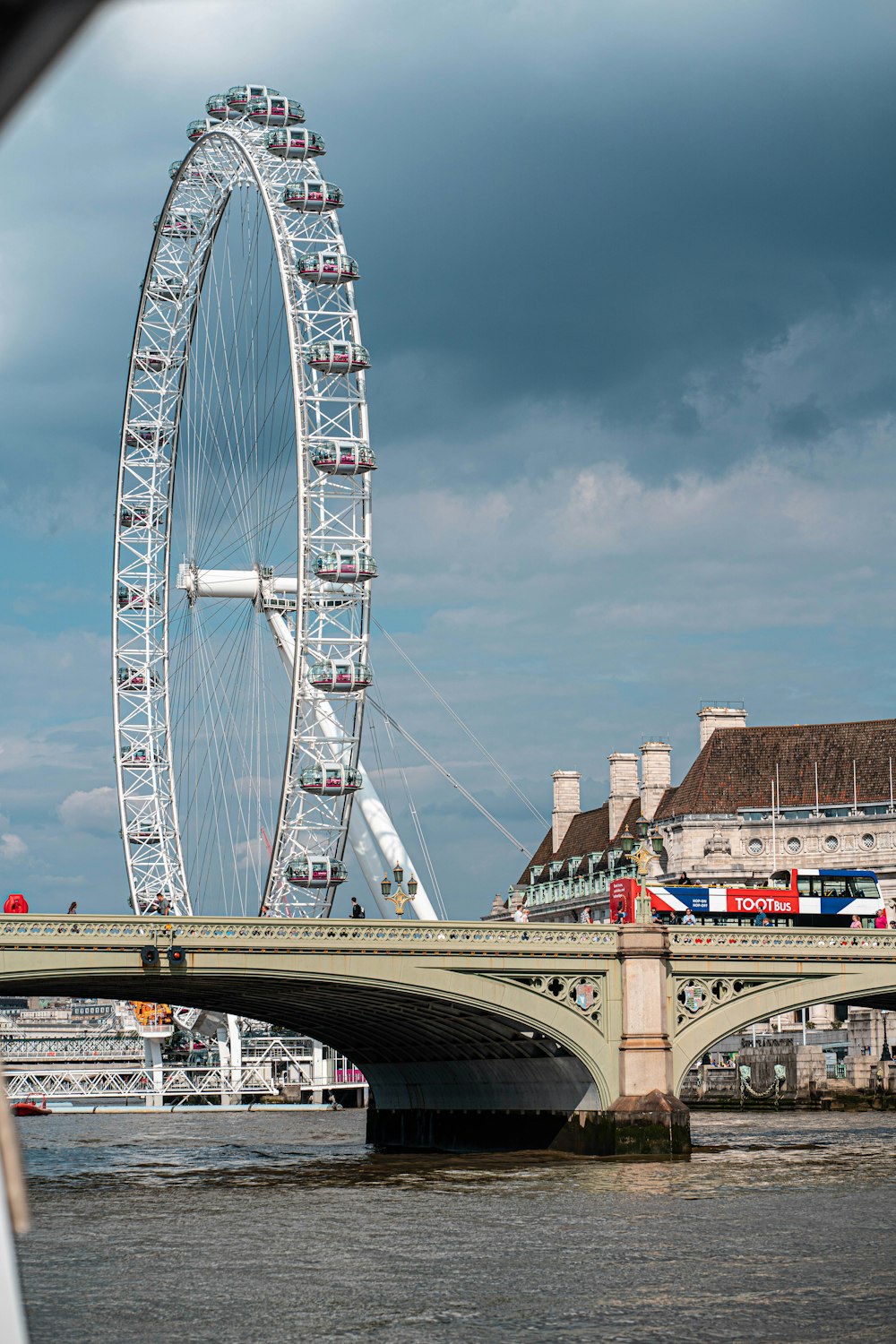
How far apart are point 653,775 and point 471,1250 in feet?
321

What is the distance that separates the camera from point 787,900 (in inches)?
2440

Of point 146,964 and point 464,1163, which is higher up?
point 146,964

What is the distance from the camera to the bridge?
145 feet

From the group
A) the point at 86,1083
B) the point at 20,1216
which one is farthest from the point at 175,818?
the point at 20,1216

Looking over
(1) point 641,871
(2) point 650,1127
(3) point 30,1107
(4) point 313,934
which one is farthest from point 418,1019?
(3) point 30,1107

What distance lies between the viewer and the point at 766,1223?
1283 inches

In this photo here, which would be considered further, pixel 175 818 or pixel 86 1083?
pixel 86 1083

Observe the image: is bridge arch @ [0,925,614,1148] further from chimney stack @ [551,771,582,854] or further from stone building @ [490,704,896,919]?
chimney stack @ [551,771,582,854]

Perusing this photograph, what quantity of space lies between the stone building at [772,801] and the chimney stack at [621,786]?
6267 mm

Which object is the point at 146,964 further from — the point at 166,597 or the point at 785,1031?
the point at 785,1031

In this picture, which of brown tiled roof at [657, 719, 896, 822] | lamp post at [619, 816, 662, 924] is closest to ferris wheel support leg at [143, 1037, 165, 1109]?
brown tiled roof at [657, 719, 896, 822]

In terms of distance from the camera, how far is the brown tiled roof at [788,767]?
117938 mm

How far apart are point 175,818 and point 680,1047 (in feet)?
93.6

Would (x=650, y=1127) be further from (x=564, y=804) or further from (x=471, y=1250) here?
(x=564, y=804)
